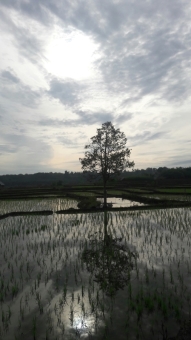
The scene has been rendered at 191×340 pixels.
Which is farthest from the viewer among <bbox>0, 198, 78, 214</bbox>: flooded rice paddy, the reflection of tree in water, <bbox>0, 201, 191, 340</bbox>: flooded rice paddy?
<bbox>0, 198, 78, 214</bbox>: flooded rice paddy

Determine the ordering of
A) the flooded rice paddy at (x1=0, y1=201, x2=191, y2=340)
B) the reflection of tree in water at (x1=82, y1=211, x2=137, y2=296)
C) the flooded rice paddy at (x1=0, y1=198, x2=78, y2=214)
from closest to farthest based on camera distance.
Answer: the flooded rice paddy at (x1=0, y1=201, x2=191, y2=340), the reflection of tree in water at (x1=82, y1=211, x2=137, y2=296), the flooded rice paddy at (x1=0, y1=198, x2=78, y2=214)

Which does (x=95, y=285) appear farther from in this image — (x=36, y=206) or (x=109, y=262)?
(x=36, y=206)

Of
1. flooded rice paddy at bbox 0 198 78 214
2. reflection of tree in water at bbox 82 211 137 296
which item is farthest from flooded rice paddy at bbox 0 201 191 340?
flooded rice paddy at bbox 0 198 78 214

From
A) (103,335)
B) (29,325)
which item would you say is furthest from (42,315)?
(103,335)

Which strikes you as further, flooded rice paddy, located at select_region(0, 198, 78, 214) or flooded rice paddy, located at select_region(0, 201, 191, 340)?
flooded rice paddy, located at select_region(0, 198, 78, 214)

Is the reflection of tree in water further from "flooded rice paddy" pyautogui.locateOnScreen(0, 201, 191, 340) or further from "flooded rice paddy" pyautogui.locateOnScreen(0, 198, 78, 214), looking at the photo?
"flooded rice paddy" pyautogui.locateOnScreen(0, 198, 78, 214)

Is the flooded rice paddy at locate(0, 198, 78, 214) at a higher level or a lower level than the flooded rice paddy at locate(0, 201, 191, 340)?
higher

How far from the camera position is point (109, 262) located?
744 centimetres

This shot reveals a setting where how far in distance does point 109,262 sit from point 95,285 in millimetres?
1571

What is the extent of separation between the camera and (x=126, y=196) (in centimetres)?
2806

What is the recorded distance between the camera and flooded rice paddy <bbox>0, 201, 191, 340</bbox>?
4.27 m

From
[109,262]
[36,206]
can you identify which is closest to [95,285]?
[109,262]

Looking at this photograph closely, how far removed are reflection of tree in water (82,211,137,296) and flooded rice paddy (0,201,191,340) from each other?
24 mm

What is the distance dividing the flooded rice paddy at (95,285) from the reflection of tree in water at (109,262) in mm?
24
